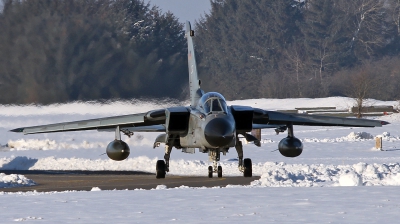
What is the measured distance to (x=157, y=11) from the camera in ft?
133

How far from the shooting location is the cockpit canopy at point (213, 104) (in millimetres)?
19719

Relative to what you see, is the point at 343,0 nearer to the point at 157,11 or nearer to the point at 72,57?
the point at 157,11

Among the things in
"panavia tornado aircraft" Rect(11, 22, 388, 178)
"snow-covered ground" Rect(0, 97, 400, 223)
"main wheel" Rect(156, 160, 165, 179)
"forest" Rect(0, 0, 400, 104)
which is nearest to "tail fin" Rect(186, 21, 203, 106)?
"panavia tornado aircraft" Rect(11, 22, 388, 178)

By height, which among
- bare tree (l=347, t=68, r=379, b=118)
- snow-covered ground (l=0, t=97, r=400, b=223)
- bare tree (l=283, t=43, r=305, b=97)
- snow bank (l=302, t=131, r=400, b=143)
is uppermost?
bare tree (l=283, t=43, r=305, b=97)

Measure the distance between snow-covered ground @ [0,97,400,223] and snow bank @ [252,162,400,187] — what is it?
0.04m

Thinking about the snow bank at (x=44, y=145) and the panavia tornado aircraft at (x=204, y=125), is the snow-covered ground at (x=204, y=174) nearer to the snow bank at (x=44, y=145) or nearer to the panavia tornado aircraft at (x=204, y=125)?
the snow bank at (x=44, y=145)

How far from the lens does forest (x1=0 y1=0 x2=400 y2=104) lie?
104 feet

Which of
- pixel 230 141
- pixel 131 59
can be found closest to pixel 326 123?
pixel 230 141

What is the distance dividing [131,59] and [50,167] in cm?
631

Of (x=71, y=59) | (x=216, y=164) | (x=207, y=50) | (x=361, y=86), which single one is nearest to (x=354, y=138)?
(x=71, y=59)

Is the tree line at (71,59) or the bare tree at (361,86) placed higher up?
the bare tree at (361,86)

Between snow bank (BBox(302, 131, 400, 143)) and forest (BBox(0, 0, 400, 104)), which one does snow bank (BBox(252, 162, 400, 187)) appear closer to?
forest (BBox(0, 0, 400, 104))

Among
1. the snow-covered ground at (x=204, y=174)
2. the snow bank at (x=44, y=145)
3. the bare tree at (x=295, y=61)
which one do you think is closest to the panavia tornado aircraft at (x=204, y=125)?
the snow-covered ground at (x=204, y=174)

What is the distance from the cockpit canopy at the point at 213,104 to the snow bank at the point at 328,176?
247 cm
